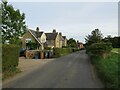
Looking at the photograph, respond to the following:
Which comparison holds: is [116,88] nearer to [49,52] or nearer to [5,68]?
[5,68]

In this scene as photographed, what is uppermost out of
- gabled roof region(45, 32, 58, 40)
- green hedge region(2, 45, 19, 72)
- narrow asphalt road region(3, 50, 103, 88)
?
gabled roof region(45, 32, 58, 40)

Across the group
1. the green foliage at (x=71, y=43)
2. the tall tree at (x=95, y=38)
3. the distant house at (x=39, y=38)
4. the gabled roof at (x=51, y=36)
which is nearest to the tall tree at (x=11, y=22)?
the distant house at (x=39, y=38)

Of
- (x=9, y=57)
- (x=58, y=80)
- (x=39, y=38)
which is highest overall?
(x=39, y=38)

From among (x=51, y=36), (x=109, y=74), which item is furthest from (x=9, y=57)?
(x=51, y=36)

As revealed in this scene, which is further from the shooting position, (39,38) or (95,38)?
(95,38)

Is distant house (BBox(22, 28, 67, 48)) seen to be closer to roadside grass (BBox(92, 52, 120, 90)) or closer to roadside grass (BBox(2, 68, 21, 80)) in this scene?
roadside grass (BBox(92, 52, 120, 90))

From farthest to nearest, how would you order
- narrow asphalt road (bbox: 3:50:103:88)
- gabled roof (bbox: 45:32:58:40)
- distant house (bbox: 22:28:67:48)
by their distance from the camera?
1. gabled roof (bbox: 45:32:58:40)
2. distant house (bbox: 22:28:67:48)
3. narrow asphalt road (bbox: 3:50:103:88)

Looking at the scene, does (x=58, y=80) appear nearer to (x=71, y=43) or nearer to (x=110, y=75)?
(x=110, y=75)

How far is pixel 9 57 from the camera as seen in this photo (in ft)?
59.4

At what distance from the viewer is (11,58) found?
61.0 feet

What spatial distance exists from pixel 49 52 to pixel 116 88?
34.8 metres

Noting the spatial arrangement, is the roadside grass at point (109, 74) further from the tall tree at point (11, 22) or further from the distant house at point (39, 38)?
the distant house at point (39, 38)

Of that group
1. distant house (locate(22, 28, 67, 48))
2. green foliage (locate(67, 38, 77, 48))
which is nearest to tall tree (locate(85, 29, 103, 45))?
distant house (locate(22, 28, 67, 48))

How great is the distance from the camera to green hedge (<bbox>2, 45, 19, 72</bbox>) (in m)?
17.0
